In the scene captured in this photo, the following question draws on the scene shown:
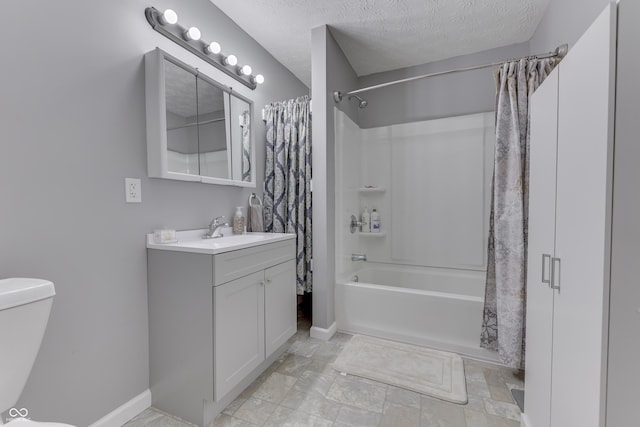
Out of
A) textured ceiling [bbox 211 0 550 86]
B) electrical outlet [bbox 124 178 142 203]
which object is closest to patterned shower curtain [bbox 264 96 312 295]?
textured ceiling [bbox 211 0 550 86]

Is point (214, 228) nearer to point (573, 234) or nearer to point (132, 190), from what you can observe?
point (132, 190)

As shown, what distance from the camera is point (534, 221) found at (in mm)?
1270

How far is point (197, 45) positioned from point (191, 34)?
0.13 meters

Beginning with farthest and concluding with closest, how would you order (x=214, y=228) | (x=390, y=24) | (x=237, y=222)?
(x=390, y=24) < (x=237, y=222) < (x=214, y=228)

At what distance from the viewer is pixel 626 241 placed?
28.2 inches

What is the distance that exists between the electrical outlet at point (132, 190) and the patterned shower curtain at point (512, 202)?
2201 mm

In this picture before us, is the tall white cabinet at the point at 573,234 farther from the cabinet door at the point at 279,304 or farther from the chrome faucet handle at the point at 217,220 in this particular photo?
the chrome faucet handle at the point at 217,220

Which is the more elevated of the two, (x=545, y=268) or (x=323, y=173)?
(x=323, y=173)

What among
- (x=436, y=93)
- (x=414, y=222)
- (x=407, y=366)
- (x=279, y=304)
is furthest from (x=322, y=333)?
(x=436, y=93)

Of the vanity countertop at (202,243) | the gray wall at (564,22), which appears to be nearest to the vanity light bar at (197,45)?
the vanity countertop at (202,243)

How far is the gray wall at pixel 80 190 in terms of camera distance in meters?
1.06

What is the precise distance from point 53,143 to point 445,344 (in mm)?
2619

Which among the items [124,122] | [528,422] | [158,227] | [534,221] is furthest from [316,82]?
[528,422]

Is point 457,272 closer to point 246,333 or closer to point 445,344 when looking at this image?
point 445,344
